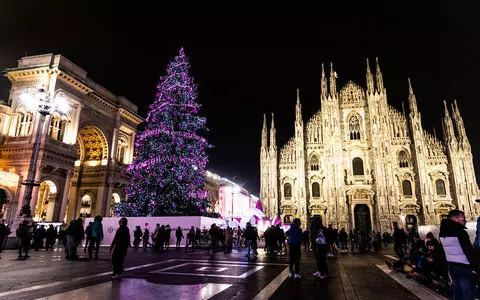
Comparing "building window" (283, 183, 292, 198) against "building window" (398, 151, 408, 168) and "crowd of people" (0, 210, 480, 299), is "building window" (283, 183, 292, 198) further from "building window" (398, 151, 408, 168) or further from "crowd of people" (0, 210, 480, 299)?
"crowd of people" (0, 210, 480, 299)

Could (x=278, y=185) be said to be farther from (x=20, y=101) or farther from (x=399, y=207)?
(x=20, y=101)

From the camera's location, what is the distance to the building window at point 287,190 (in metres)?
39.5

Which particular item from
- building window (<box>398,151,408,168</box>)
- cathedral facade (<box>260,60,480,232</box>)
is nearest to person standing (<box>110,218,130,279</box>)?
cathedral facade (<box>260,60,480,232</box>)

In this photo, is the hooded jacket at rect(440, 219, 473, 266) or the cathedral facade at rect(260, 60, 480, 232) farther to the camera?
the cathedral facade at rect(260, 60, 480, 232)

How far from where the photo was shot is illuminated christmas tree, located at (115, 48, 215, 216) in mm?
21562

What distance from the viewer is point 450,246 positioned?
423 cm

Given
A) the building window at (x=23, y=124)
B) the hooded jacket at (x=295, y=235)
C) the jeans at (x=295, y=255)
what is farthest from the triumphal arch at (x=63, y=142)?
the jeans at (x=295, y=255)

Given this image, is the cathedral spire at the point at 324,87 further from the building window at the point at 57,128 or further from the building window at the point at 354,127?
the building window at the point at 57,128

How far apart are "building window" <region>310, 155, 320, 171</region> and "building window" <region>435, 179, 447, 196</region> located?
14.1 metres

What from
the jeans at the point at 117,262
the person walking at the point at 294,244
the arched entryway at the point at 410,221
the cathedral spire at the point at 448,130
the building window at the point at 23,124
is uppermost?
the cathedral spire at the point at 448,130

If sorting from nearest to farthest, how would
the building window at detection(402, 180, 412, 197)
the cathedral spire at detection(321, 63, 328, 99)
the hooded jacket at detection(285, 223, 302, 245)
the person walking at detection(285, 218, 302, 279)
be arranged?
1. the person walking at detection(285, 218, 302, 279)
2. the hooded jacket at detection(285, 223, 302, 245)
3. the building window at detection(402, 180, 412, 197)
4. the cathedral spire at detection(321, 63, 328, 99)

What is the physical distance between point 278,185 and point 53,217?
26.1 m

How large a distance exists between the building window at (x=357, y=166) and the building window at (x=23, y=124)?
3740cm

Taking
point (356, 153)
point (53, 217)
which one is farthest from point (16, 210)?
point (356, 153)
